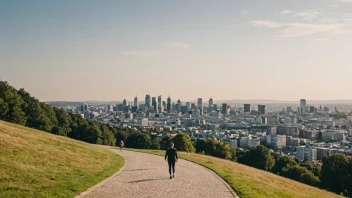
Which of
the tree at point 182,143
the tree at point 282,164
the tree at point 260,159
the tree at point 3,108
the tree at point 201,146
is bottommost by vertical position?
the tree at point 282,164

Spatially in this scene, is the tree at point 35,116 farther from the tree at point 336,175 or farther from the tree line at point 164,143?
the tree at point 336,175

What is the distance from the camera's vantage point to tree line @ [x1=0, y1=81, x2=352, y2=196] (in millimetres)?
62875

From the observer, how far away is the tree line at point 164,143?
62.9 meters

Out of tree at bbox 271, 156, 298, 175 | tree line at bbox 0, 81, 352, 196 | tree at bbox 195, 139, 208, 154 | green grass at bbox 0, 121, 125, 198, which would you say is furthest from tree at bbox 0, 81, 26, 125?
tree at bbox 271, 156, 298, 175

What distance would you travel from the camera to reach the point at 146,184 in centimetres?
1941

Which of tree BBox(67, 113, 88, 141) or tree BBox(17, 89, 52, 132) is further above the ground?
tree BBox(17, 89, 52, 132)

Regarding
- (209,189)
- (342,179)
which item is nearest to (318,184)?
(342,179)

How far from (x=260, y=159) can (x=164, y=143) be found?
100.0ft

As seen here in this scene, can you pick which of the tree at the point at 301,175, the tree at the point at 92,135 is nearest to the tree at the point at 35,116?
the tree at the point at 92,135

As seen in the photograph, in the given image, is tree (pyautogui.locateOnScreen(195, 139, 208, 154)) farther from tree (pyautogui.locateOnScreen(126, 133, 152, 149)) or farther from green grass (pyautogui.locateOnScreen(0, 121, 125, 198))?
green grass (pyautogui.locateOnScreen(0, 121, 125, 198))

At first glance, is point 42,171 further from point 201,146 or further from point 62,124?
point 62,124

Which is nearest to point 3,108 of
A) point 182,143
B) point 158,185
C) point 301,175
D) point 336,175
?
point 182,143

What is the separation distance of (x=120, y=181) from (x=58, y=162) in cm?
552

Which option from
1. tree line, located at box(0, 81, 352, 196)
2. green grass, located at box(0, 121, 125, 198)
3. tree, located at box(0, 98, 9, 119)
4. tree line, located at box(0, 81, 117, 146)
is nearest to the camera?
green grass, located at box(0, 121, 125, 198)
